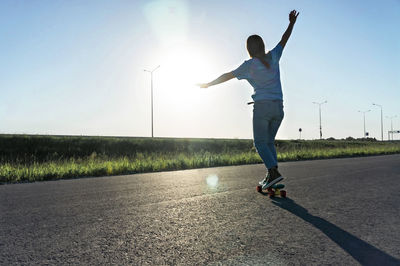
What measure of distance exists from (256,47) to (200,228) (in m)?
2.70

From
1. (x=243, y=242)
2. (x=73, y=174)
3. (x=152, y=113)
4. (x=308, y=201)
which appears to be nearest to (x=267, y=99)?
(x=308, y=201)

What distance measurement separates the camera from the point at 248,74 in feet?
14.4

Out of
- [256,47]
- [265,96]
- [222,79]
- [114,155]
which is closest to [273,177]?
[265,96]

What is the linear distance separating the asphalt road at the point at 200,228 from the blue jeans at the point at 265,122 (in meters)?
0.54

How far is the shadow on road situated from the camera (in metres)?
1.94

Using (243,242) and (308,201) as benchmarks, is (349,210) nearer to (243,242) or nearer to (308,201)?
(308,201)

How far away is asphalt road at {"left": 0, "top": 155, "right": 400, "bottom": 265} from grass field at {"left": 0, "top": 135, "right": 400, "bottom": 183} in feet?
13.1

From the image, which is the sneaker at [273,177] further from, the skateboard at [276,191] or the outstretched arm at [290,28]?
the outstretched arm at [290,28]

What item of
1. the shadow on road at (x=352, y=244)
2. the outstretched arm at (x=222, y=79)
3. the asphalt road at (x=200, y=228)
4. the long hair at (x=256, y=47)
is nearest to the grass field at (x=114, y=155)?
the asphalt road at (x=200, y=228)

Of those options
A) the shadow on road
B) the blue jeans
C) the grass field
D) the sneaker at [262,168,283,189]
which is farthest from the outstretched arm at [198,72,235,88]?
the grass field

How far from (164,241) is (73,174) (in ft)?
20.8

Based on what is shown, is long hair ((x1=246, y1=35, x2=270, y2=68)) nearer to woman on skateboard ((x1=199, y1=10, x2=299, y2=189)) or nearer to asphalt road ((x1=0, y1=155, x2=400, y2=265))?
woman on skateboard ((x1=199, y1=10, x2=299, y2=189))

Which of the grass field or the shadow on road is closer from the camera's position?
the shadow on road

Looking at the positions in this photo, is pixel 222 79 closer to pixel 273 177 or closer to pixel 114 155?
pixel 273 177
